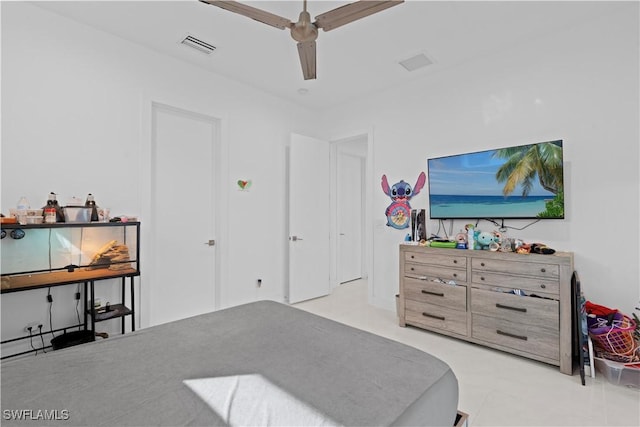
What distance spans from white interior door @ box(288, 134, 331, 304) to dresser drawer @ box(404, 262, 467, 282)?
1569mm

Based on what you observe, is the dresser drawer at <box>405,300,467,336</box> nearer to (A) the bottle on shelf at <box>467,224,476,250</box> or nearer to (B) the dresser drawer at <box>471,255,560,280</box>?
(B) the dresser drawer at <box>471,255,560,280</box>

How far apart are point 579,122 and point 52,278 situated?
4.48 meters

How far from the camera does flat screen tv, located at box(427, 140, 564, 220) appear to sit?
8.71 ft

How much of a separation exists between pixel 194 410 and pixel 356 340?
76cm

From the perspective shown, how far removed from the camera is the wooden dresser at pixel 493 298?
2371 millimetres

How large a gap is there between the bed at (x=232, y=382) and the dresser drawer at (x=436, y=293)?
177 cm

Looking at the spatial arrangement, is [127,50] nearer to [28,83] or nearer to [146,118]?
[146,118]

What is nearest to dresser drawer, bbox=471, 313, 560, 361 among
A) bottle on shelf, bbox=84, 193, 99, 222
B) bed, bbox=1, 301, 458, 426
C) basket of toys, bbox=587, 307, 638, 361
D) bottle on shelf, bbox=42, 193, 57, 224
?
basket of toys, bbox=587, 307, 638, 361

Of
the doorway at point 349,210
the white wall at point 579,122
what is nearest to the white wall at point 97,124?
the doorway at point 349,210

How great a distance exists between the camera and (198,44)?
3.01 meters

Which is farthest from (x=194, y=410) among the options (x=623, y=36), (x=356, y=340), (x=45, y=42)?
(x=623, y=36)

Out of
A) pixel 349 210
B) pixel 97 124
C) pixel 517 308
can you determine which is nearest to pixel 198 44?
pixel 97 124

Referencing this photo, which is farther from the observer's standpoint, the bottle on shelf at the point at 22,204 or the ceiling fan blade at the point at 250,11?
the bottle on shelf at the point at 22,204

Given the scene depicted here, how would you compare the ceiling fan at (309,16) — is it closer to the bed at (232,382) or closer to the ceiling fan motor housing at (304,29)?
the ceiling fan motor housing at (304,29)
